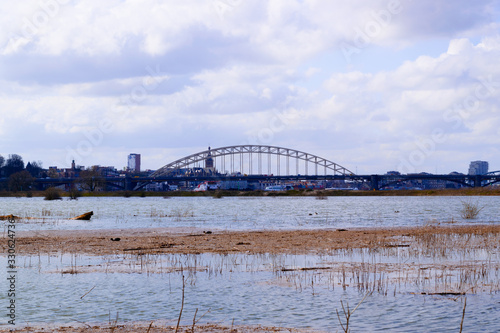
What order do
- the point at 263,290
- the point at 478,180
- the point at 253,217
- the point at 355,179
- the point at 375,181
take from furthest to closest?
the point at 355,179
the point at 375,181
the point at 478,180
the point at 253,217
the point at 263,290

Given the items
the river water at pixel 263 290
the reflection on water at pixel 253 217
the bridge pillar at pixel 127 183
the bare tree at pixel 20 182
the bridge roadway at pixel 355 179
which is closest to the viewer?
the river water at pixel 263 290

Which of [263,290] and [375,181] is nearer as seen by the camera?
[263,290]

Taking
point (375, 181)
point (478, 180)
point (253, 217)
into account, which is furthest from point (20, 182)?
point (253, 217)

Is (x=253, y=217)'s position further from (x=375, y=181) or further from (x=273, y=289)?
(x=375, y=181)

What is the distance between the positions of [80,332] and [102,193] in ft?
496

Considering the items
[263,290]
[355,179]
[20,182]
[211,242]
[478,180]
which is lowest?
[263,290]

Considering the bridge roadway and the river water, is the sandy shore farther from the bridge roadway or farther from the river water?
the bridge roadway

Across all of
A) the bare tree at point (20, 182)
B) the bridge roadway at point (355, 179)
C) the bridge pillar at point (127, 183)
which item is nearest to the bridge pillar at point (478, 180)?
the bridge roadway at point (355, 179)

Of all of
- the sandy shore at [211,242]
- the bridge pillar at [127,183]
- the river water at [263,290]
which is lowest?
the river water at [263,290]

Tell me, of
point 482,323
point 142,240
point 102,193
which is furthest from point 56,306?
point 102,193

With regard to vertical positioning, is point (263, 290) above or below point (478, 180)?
below

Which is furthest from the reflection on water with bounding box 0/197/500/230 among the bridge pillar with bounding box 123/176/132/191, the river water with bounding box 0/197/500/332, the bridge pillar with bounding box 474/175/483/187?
the bridge pillar with bounding box 123/176/132/191

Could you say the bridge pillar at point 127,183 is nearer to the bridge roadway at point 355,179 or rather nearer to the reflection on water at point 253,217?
the bridge roadway at point 355,179

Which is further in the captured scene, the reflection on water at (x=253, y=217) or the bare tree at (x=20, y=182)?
the bare tree at (x=20, y=182)
